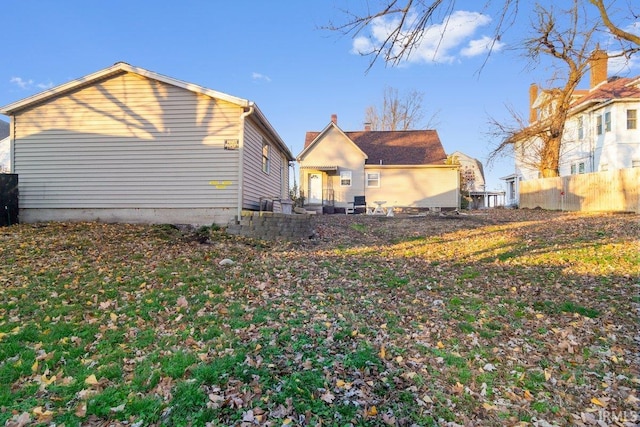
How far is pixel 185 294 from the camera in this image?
5.23 m

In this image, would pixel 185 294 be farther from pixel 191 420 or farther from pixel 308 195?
pixel 308 195

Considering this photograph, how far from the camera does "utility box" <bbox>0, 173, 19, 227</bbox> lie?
391 inches

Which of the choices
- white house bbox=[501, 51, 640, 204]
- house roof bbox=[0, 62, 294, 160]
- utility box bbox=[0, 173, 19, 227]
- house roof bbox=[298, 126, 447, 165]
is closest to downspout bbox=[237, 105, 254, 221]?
house roof bbox=[0, 62, 294, 160]

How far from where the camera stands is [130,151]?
10469mm

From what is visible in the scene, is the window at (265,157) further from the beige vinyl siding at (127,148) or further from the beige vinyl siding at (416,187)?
the beige vinyl siding at (416,187)

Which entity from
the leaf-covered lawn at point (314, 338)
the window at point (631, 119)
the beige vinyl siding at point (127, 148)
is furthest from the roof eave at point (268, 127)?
the window at point (631, 119)

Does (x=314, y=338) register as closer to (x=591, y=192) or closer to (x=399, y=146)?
(x=591, y=192)

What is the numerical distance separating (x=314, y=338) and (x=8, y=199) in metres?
10.7

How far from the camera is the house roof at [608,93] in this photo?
68.9ft

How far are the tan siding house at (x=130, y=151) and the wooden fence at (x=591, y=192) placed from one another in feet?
50.8

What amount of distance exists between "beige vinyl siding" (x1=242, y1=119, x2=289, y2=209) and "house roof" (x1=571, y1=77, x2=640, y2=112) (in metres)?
19.8

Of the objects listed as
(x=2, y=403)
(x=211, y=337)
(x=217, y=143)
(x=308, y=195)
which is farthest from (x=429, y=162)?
(x=2, y=403)

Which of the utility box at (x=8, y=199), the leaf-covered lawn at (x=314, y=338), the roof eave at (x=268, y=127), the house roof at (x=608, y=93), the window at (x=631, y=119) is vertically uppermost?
the house roof at (x=608, y=93)

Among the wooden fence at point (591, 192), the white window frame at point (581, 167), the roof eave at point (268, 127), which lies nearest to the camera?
the roof eave at point (268, 127)
